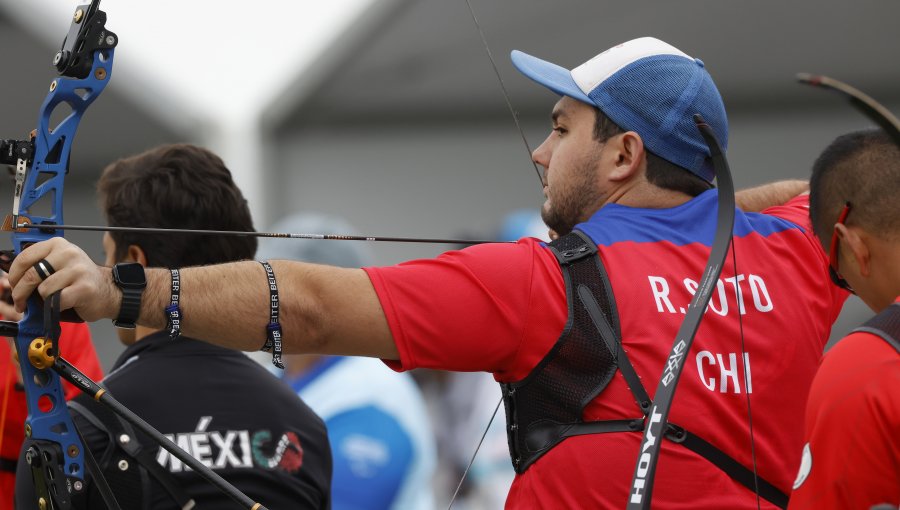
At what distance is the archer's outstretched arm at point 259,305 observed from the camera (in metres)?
2.02

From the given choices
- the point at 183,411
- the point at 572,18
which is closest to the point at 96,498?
the point at 183,411

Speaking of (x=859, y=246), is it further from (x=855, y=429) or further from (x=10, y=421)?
(x=10, y=421)

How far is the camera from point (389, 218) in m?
7.44

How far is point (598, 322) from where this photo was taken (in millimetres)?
2193

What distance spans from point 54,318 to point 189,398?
20.3 inches

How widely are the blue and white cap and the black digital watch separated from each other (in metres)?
0.92

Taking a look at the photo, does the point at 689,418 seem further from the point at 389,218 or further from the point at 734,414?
the point at 389,218

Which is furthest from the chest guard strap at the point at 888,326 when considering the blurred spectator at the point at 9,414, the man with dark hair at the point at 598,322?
the blurred spectator at the point at 9,414

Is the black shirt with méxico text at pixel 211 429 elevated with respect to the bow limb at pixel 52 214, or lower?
lower

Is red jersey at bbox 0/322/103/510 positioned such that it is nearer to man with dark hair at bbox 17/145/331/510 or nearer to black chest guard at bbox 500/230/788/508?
man with dark hair at bbox 17/145/331/510

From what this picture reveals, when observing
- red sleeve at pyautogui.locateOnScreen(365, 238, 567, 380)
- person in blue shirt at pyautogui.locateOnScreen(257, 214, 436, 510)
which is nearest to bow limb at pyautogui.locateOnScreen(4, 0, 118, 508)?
red sleeve at pyautogui.locateOnScreen(365, 238, 567, 380)

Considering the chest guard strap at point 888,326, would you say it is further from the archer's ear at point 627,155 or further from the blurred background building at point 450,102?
the blurred background building at point 450,102

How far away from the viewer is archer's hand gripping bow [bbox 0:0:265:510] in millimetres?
2109

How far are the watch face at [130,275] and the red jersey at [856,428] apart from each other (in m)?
1.12
